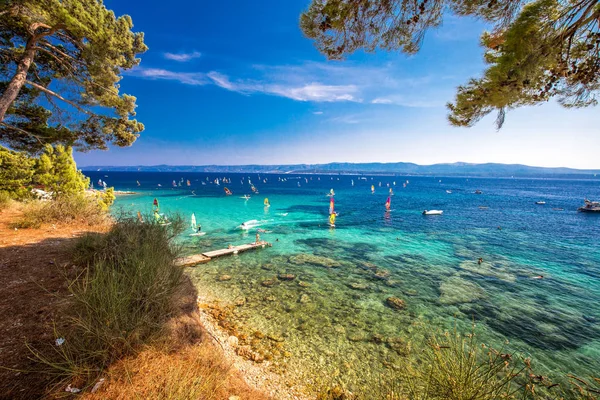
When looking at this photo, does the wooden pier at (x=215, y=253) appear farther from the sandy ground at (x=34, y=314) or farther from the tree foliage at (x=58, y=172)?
the tree foliage at (x=58, y=172)

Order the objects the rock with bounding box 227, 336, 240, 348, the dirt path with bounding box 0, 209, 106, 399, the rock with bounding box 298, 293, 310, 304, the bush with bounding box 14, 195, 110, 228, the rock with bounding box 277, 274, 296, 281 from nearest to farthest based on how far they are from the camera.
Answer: the dirt path with bounding box 0, 209, 106, 399 < the rock with bounding box 227, 336, 240, 348 < the rock with bounding box 298, 293, 310, 304 < the bush with bounding box 14, 195, 110, 228 < the rock with bounding box 277, 274, 296, 281

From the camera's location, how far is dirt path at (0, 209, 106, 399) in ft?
11.0

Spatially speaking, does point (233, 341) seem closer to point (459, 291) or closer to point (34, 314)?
point (34, 314)

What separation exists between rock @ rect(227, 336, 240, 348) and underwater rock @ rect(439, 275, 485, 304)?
9.56 metres

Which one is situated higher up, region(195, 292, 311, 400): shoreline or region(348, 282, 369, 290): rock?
region(195, 292, 311, 400): shoreline

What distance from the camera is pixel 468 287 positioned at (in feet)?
43.5

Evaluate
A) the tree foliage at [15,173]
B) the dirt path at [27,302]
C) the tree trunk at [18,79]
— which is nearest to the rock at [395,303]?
the dirt path at [27,302]

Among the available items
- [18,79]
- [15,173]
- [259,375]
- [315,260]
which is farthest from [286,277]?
[15,173]

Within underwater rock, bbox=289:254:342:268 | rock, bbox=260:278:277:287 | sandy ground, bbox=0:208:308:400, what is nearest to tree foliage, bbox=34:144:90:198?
sandy ground, bbox=0:208:308:400

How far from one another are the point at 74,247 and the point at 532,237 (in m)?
36.0

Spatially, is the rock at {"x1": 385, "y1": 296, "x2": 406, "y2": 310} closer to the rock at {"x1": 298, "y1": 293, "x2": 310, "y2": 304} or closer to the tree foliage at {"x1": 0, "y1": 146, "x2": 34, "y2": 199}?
the rock at {"x1": 298, "y1": 293, "x2": 310, "y2": 304}

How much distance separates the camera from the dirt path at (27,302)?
11.0 ft

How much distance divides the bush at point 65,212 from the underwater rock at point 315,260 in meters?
11.2

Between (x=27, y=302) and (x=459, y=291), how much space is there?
16.2 m
